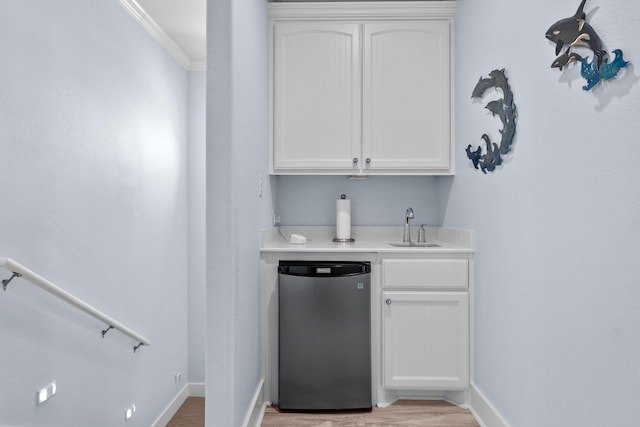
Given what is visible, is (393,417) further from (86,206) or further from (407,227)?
(86,206)

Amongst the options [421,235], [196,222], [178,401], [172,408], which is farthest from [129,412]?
[421,235]

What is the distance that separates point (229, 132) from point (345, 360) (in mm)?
1423

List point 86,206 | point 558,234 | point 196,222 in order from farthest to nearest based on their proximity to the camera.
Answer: point 196,222
point 86,206
point 558,234

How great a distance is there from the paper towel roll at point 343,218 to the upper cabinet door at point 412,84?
508mm

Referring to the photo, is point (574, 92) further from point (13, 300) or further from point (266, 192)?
point (13, 300)

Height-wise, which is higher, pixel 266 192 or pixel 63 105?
pixel 63 105

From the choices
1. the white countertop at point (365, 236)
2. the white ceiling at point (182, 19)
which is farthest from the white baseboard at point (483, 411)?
the white ceiling at point (182, 19)

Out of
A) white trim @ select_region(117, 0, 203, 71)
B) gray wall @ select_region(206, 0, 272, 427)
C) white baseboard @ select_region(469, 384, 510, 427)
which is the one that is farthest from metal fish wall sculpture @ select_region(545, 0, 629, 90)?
white trim @ select_region(117, 0, 203, 71)

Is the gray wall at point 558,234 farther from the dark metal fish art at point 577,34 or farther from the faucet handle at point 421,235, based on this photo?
the faucet handle at point 421,235

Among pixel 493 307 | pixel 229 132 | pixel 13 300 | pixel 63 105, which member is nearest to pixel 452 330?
pixel 493 307

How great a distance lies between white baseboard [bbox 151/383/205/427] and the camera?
3185mm

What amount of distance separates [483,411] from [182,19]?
3.20 m

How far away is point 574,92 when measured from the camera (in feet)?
4.38

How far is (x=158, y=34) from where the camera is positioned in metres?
3.11
